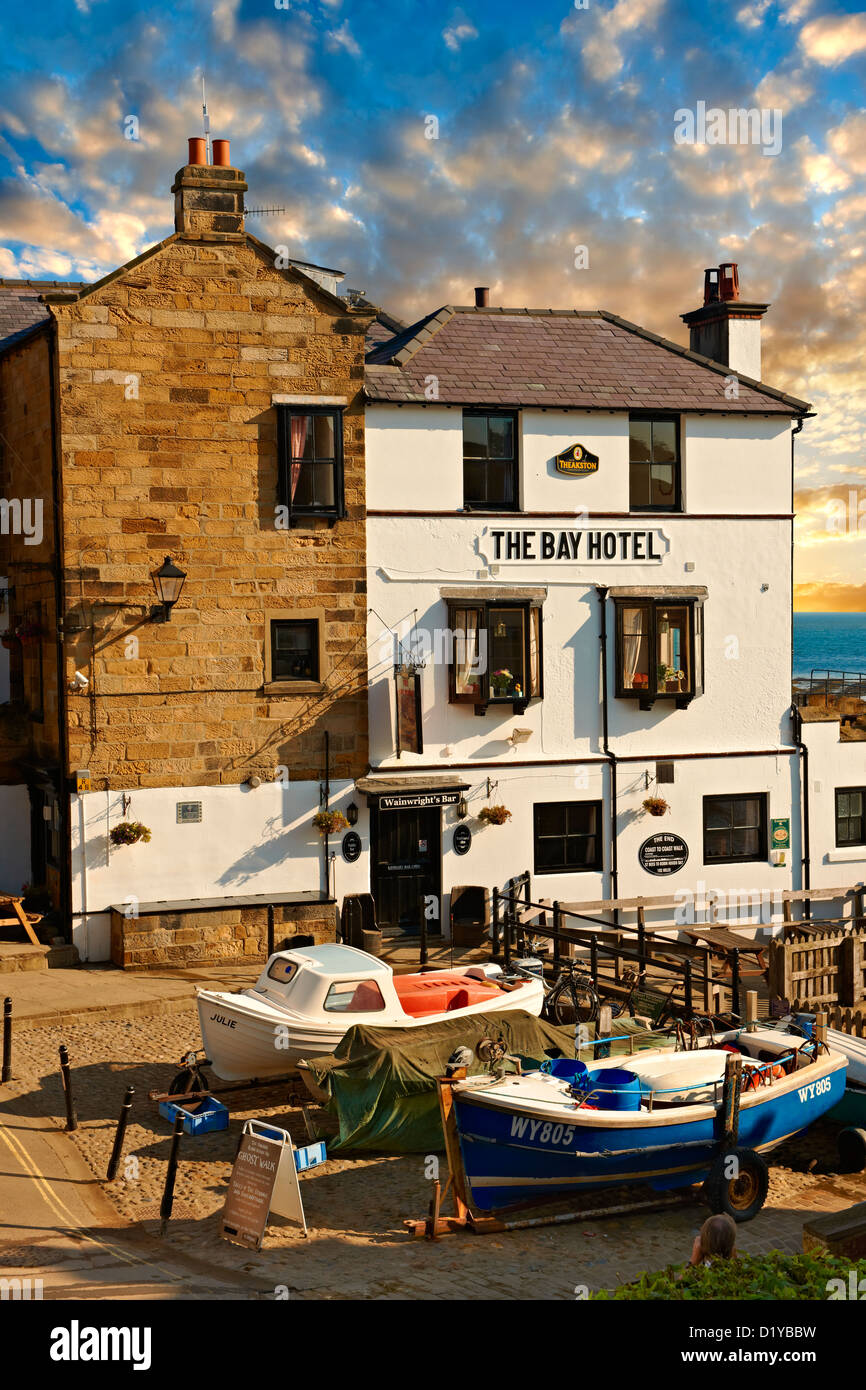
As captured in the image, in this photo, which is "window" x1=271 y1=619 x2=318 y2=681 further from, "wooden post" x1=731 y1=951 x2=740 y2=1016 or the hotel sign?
"wooden post" x1=731 y1=951 x2=740 y2=1016

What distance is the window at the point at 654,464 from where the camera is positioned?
25.5 metres

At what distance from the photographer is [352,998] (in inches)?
643

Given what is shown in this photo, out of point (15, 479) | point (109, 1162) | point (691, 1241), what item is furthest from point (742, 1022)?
point (15, 479)

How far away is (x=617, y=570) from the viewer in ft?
82.8

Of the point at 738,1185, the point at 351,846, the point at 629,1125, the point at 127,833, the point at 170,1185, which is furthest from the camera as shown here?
the point at 351,846

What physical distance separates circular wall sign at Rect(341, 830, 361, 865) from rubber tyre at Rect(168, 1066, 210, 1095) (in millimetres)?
7756

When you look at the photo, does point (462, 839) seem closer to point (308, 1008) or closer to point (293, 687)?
point (293, 687)

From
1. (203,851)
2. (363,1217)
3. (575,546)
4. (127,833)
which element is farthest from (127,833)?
(363,1217)

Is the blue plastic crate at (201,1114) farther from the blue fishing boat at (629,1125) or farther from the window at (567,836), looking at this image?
the window at (567,836)

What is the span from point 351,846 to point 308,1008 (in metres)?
7.40

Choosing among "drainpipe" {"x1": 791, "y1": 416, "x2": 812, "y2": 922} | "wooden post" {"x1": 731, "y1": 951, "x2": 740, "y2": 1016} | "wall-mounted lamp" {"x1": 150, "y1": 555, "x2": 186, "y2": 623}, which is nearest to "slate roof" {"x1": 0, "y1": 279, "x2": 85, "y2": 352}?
"wall-mounted lamp" {"x1": 150, "y1": 555, "x2": 186, "y2": 623}

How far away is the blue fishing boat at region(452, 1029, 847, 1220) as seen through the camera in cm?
1309

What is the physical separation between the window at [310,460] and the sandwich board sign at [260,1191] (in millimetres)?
12749

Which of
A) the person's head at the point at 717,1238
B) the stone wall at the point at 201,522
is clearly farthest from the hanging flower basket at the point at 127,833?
the person's head at the point at 717,1238
